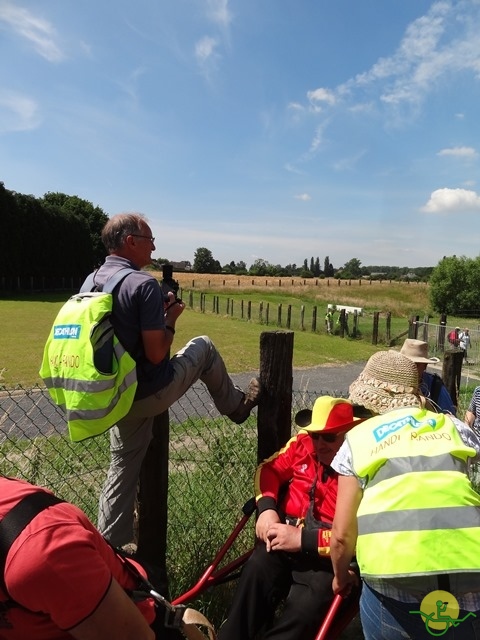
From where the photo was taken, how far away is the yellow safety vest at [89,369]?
7.31ft

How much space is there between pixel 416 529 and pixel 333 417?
0.94 metres

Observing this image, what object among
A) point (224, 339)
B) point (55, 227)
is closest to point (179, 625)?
point (224, 339)

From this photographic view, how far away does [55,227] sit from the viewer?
4456 cm

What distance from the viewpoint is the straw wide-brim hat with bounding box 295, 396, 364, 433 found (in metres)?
2.42

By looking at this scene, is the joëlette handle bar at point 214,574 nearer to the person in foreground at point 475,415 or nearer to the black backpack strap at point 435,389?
the black backpack strap at point 435,389

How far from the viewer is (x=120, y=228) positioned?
2713 mm

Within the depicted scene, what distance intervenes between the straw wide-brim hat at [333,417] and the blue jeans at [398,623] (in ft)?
2.61

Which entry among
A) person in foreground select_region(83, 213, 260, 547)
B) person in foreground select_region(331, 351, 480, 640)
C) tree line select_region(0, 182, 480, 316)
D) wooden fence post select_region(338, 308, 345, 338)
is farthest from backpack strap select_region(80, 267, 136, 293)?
tree line select_region(0, 182, 480, 316)

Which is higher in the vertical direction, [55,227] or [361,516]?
[55,227]

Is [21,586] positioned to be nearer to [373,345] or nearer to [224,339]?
[224,339]

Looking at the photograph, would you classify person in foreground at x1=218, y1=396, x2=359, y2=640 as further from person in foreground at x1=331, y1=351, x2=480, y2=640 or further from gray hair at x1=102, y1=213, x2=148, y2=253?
gray hair at x1=102, y1=213, x2=148, y2=253

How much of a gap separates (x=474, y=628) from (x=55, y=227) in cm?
4750

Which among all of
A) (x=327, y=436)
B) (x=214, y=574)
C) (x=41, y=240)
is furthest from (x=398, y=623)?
(x=41, y=240)

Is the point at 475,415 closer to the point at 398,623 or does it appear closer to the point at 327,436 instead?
the point at 327,436
